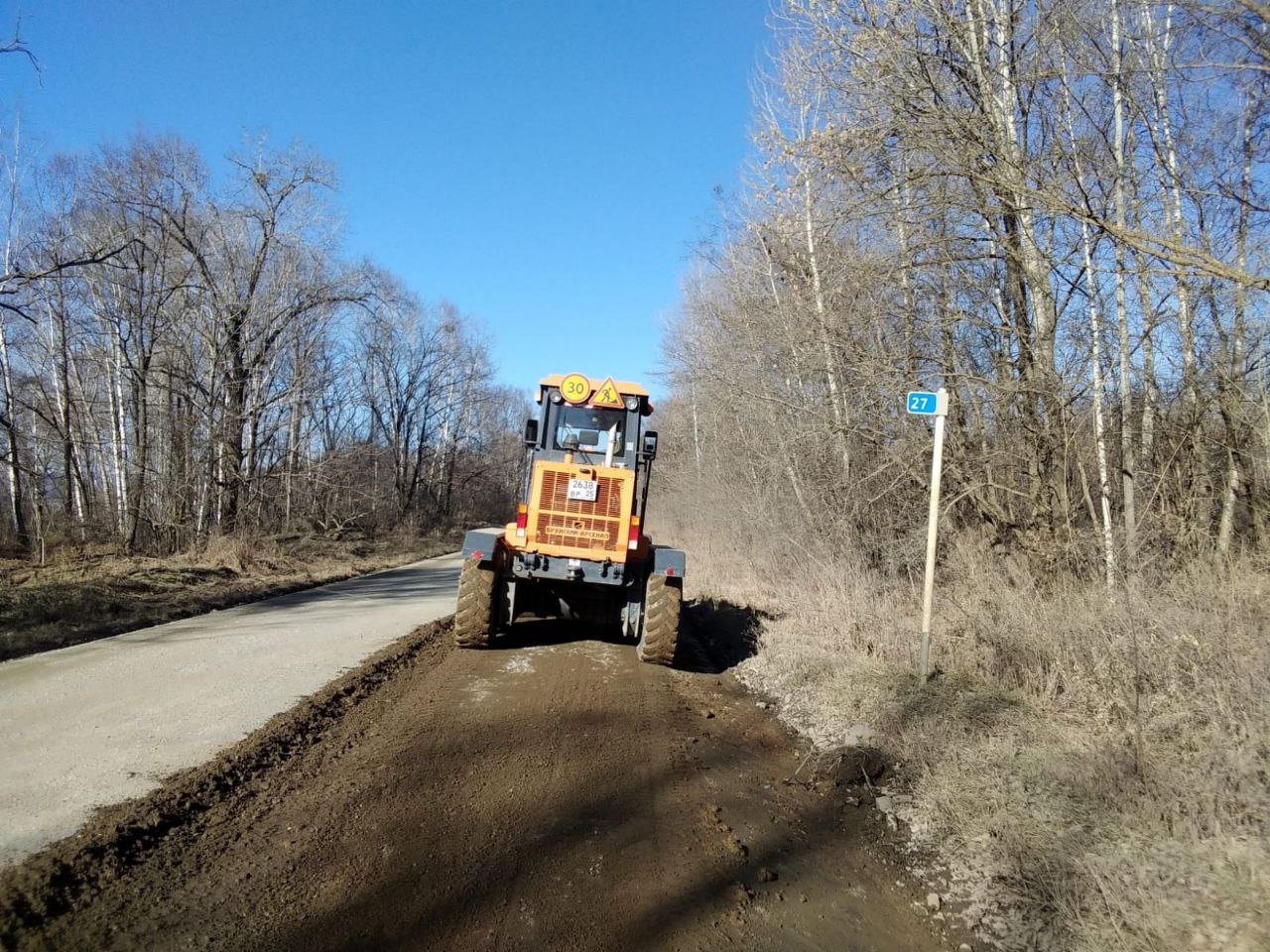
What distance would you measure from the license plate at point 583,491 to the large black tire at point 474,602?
1342 mm

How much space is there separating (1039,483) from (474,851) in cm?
810

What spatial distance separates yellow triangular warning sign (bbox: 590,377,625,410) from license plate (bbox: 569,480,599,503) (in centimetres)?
117

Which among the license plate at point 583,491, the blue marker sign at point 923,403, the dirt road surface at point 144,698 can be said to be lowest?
the dirt road surface at point 144,698

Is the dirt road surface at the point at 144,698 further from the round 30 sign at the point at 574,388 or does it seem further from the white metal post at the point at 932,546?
the white metal post at the point at 932,546

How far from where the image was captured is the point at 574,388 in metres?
9.49

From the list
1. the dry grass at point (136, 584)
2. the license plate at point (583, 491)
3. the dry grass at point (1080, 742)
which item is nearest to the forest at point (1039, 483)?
the dry grass at point (1080, 742)

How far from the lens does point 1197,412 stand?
847cm

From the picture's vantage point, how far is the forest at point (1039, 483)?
3865mm

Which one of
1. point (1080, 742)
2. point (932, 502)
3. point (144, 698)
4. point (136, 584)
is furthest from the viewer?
point (136, 584)

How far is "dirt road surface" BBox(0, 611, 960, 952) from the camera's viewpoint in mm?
3117

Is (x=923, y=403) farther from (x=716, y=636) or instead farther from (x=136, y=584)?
(x=136, y=584)

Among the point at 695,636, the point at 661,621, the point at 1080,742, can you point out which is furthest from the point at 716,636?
the point at 1080,742

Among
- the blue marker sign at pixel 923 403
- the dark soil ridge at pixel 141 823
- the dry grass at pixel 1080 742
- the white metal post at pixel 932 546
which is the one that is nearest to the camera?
the dark soil ridge at pixel 141 823

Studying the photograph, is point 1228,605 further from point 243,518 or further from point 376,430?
point 376,430
